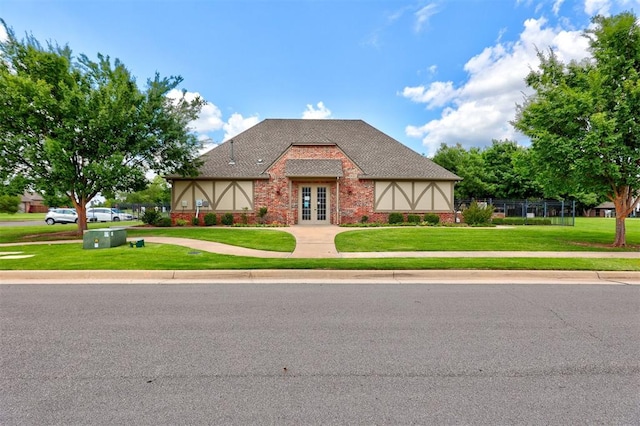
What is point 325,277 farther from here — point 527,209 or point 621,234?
point 527,209

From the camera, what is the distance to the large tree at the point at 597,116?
11.3m

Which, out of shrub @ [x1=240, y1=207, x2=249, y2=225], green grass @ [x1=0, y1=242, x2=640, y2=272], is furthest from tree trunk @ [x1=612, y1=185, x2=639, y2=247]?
shrub @ [x1=240, y1=207, x2=249, y2=225]

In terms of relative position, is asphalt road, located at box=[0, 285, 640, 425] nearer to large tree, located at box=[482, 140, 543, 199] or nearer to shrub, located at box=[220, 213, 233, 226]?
shrub, located at box=[220, 213, 233, 226]

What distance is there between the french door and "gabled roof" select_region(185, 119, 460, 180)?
2715 mm

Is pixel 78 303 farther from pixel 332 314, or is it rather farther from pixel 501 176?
pixel 501 176

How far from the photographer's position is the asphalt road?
9.58 ft

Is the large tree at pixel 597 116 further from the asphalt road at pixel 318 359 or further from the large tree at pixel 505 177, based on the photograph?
the large tree at pixel 505 177

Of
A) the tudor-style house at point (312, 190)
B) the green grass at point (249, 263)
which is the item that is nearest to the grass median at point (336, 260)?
the green grass at point (249, 263)

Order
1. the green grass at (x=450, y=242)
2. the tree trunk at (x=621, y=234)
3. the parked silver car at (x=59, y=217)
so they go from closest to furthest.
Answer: the green grass at (x=450, y=242) < the tree trunk at (x=621, y=234) < the parked silver car at (x=59, y=217)

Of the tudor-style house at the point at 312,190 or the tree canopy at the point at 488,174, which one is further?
the tree canopy at the point at 488,174

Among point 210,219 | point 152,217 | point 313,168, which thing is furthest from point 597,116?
point 152,217

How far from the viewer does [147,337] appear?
451 centimetres

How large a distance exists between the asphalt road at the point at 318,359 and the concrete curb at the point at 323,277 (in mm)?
1429

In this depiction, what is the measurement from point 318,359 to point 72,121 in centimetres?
1577
